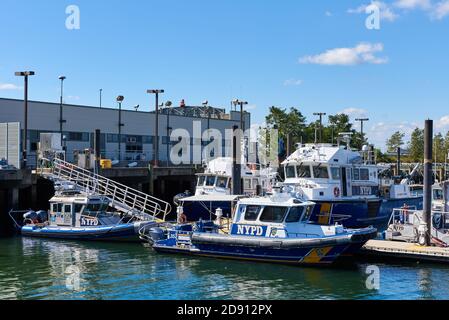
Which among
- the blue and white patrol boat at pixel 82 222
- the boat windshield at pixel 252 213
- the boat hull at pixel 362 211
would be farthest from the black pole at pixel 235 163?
the boat windshield at pixel 252 213

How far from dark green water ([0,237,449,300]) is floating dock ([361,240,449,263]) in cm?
38

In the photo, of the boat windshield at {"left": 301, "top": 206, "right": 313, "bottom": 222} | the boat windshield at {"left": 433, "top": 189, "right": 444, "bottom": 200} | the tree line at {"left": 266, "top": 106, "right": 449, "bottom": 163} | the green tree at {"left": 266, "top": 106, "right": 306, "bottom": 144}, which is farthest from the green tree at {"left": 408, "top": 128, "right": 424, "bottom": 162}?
the boat windshield at {"left": 301, "top": 206, "right": 313, "bottom": 222}

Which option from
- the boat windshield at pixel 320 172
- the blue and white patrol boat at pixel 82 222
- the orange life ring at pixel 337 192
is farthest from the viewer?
the orange life ring at pixel 337 192

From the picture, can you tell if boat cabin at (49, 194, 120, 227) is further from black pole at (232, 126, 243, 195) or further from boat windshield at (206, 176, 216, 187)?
boat windshield at (206, 176, 216, 187)

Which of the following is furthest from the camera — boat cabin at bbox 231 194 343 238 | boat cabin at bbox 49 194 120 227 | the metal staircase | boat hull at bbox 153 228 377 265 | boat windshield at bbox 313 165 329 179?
boat windshield at bbox 313 165 329 179

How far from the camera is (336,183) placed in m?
29.2

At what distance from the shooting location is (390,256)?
21188 mm

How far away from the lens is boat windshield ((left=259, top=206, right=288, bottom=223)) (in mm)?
21109

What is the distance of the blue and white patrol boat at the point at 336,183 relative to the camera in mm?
28469

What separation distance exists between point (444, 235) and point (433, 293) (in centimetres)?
560

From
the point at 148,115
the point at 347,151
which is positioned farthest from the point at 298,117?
the point at 347,151

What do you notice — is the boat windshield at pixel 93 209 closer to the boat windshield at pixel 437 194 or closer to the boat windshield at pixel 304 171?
the boat windshield at pixel 304 171
